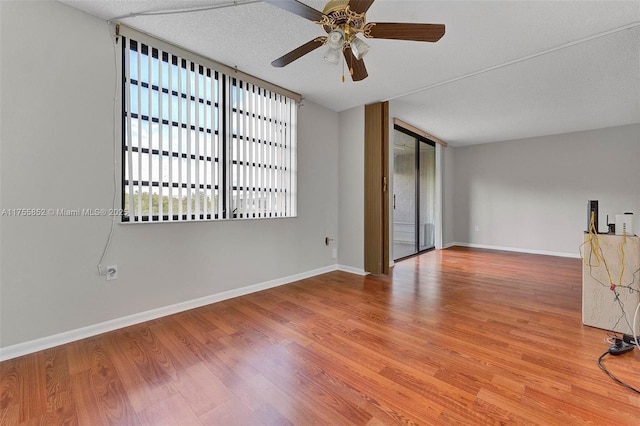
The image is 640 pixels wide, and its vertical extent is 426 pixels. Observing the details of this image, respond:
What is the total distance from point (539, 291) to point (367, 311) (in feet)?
7.47

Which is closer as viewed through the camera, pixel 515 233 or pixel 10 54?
pixel 10 54

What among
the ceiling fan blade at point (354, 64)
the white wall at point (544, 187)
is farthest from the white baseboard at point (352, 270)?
the white wall at point (544, 187)

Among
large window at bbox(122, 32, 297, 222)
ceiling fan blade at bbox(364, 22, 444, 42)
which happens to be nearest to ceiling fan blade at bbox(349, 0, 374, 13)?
ceiling fan blade at bbox(364, 22, 444, 42)

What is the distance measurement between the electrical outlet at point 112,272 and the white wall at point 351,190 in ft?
9.64

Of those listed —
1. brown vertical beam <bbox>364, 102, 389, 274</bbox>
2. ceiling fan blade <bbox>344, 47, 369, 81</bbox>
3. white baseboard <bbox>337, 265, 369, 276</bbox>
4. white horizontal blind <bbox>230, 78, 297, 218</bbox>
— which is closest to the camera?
ceiling fan blade <bbox>344, 47, 369, 81</bbox>

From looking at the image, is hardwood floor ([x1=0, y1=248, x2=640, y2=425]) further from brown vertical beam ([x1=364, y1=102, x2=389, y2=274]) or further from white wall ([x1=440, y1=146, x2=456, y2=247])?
white wall ([x1=440, y1=146, x2=456, y2=247])

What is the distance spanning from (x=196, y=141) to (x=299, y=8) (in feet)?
5.51

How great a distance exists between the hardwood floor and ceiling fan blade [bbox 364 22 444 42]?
2.15 m

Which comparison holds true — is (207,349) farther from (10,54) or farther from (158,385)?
(10,54)

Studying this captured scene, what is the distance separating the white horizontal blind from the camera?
3113 millimetres

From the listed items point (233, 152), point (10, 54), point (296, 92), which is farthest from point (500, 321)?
point (10, 54)

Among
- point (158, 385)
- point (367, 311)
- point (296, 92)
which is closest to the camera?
point (158, 385)

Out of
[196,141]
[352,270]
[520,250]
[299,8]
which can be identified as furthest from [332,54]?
[520,250]

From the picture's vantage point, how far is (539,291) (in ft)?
10.8
